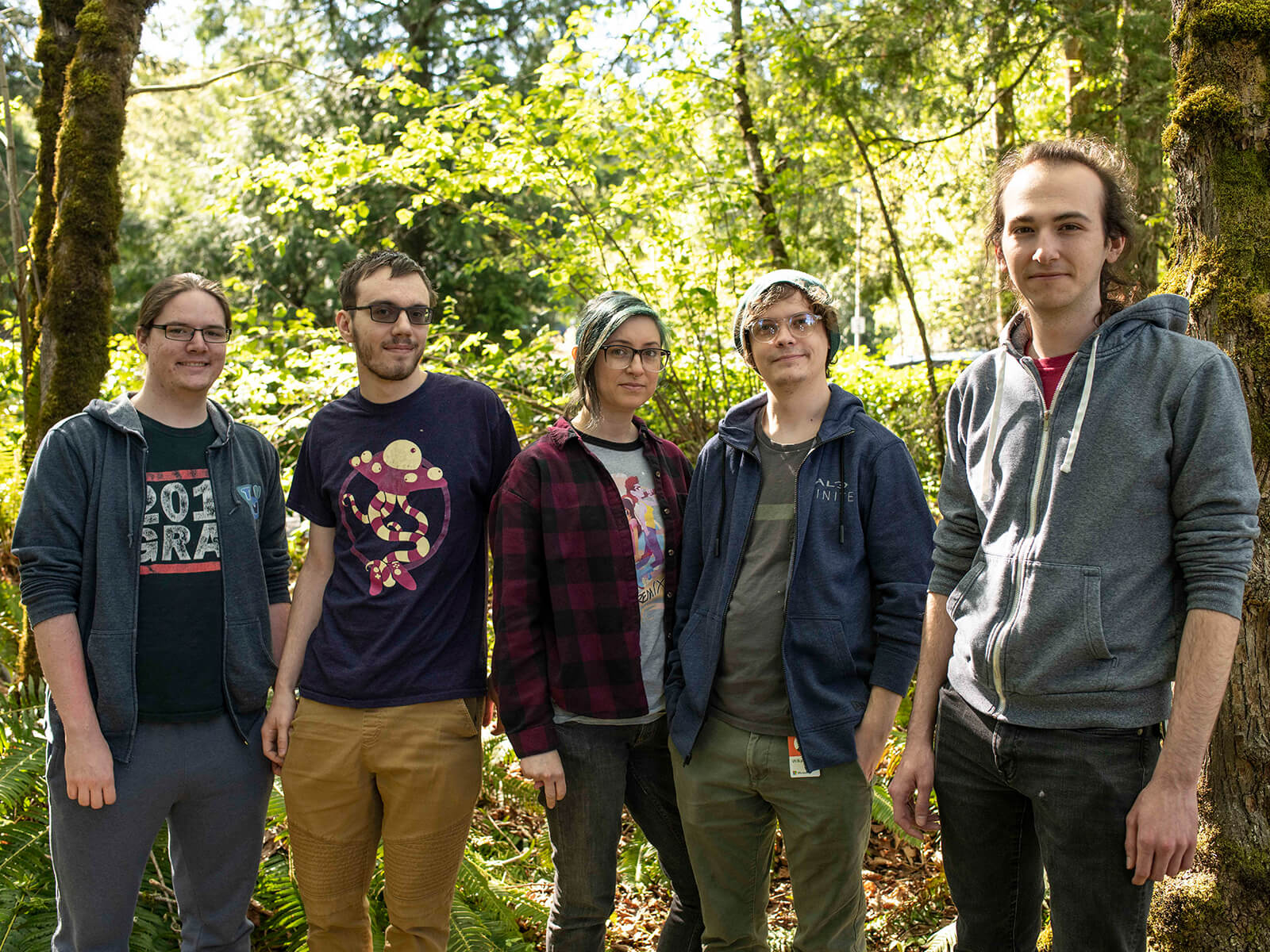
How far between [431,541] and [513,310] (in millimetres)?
9786

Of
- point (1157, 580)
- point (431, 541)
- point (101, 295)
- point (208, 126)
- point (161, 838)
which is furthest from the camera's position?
point (208, 126)

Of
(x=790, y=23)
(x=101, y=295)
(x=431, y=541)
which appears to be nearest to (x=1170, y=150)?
(x=431, y=541)

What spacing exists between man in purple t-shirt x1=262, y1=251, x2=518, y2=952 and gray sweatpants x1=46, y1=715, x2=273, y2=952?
13cm

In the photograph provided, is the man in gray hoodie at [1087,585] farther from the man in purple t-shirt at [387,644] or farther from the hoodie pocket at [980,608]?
the man in purple t-shirt at [387,644]

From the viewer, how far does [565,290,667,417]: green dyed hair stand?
2.73 metres

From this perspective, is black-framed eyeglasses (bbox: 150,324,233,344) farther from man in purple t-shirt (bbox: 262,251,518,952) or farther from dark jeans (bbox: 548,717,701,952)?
dark jeans (bbox: 548,717,701,952)

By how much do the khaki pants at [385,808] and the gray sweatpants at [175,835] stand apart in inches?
5.4

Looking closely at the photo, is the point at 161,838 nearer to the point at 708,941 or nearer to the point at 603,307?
the point at 708,941

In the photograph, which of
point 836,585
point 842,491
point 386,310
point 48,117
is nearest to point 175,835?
point 386,310

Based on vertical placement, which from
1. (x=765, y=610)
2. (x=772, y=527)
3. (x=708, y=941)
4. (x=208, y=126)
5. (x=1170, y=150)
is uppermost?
(x=208, y=126)

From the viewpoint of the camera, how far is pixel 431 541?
2.77 m

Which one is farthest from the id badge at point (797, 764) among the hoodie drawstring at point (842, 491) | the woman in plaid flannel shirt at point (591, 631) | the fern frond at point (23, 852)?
the fern frond at point (23, 852)

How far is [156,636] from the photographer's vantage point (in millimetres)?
2617

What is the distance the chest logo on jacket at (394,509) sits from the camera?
2.74 meters
